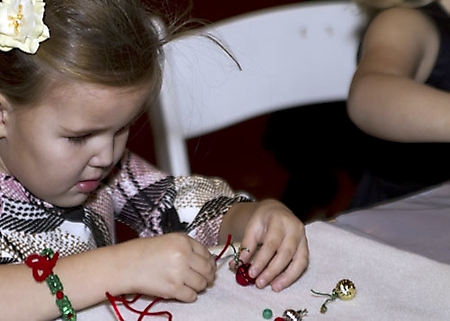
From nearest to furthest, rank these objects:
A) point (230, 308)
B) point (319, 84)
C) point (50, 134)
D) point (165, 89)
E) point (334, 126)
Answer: point (230, 308)
point (50, 134)
point (165, 89)
point (319, 84)
point (334, 126)

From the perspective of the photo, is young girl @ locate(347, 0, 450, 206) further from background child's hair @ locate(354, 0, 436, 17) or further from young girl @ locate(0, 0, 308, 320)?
young girl @ locate(0, 0, 308, 320)

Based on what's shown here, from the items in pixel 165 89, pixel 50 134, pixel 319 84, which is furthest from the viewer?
pixel 319 84

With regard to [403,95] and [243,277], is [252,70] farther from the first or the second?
[243,277]

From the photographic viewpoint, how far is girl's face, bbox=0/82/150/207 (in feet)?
2.93

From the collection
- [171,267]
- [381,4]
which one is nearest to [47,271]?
[171,267]

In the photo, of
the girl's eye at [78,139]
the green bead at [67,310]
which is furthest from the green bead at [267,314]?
the girl's eye at [78,139]

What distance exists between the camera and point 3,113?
95 centimetres

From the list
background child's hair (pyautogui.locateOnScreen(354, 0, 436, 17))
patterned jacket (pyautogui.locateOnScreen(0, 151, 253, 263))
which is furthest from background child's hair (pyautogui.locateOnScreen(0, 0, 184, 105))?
background child's hair (pyautogui.locateOnScreen(354, 0, 436, 17))

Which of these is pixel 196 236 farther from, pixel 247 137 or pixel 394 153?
pixel 247 137

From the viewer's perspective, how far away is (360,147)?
2.48 m

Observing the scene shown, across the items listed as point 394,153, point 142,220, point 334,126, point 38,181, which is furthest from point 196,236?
point 334,126

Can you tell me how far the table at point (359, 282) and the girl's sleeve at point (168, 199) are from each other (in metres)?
0.18

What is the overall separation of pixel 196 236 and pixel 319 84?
409mm

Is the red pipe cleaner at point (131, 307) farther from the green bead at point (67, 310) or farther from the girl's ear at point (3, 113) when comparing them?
the girl's ear at point (3, 113)
